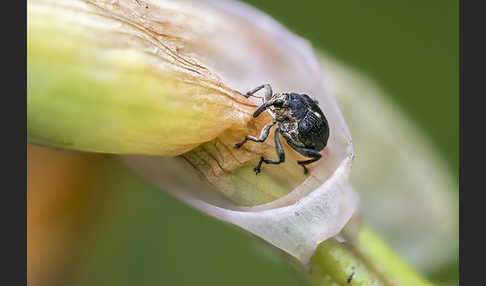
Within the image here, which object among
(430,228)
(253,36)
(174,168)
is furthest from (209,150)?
(430,228)

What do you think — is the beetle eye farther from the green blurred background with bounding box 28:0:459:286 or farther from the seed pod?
the green blurred background with bounding box 28:0:459:286

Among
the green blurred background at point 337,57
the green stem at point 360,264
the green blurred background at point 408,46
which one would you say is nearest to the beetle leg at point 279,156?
the green stem at point 360,264

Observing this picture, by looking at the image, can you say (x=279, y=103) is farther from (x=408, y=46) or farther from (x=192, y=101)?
(x=408, y=46)

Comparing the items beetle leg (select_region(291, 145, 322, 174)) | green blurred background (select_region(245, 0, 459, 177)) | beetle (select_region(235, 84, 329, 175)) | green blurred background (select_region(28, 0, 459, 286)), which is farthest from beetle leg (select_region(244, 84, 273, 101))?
green blurred background (select_region(245, 0, 459, 177))

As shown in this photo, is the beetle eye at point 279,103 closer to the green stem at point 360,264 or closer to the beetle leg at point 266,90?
the beetle leg at point 266,90

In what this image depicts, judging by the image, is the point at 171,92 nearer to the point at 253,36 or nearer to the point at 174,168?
the point at 174,168

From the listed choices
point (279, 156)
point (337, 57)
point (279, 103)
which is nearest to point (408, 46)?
point (337, 57)
